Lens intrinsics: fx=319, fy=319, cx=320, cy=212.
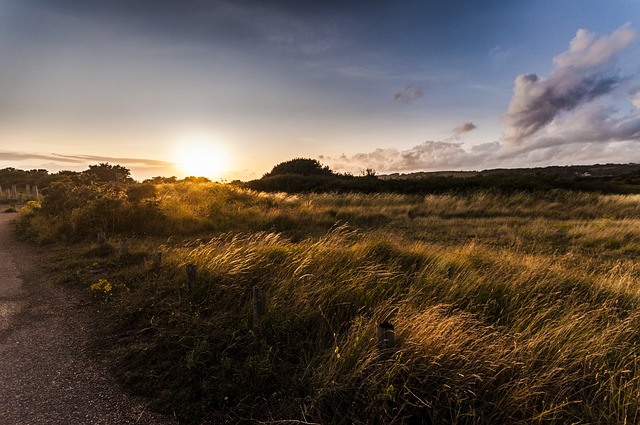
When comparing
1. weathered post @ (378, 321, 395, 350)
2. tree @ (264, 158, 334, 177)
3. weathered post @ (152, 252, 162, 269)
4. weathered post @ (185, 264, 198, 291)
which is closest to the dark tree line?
tree @ (264, 158, 334, 177)

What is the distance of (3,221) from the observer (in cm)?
1730

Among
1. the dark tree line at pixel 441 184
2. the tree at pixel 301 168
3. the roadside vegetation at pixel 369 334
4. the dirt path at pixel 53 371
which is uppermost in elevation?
the tree at pixel 301 168

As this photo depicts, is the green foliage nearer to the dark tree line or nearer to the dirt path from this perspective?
the dirt path

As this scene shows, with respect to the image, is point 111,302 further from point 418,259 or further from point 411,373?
point 418,259

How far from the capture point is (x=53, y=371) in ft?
13.3

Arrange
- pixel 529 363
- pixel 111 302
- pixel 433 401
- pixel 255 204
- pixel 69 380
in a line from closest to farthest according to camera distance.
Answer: pixel 433 401 < pixel 529 363 < pixel 69 380 < pixel 111 302 < pixel 255 204

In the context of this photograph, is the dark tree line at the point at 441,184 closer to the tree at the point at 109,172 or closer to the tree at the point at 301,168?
the tree at the point at 301,168

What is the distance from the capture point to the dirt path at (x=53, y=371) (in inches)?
130

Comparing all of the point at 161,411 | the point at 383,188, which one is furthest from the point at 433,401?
the point at 383,188

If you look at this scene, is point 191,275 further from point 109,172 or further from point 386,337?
point 109,172

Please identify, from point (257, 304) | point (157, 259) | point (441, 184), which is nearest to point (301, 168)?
point (441, 184)

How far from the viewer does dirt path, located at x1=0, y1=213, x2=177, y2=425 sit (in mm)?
3305

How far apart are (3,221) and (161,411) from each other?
822 inches

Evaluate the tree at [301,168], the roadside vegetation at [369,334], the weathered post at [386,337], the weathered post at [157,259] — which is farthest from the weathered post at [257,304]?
the tree at [301,168]
